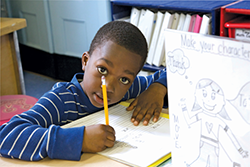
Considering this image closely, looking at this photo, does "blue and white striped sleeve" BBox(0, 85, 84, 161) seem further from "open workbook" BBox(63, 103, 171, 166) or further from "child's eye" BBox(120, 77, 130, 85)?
"child's eye" BBox(120, 77, 130, 85)

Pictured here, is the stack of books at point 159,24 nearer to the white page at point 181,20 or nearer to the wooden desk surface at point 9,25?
the white page at point 181,20

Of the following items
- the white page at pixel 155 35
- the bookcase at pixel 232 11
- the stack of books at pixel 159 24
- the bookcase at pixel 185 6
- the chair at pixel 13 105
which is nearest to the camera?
the chair at pixel 13 105

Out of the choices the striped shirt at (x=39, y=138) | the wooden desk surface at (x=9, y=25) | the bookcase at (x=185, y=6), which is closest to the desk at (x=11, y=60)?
the wooden desk surface at (x=9, y=25)

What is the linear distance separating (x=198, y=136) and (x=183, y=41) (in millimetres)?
172

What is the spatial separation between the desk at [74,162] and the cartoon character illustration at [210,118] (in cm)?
21

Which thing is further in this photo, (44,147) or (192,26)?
(192,26)

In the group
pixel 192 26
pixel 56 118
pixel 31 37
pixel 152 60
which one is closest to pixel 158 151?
pixel 56 118

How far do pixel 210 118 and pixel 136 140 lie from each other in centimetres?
29

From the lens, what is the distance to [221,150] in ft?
1.68

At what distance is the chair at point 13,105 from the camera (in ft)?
4.27

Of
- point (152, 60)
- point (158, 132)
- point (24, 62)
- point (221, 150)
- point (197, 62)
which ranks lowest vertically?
point (24, 62)

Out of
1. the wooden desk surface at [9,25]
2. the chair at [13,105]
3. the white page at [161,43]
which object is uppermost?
the wooden desk surface at [9,25]

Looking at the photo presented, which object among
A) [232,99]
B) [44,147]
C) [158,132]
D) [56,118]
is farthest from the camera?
[56,118]

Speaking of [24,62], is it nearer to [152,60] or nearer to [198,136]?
[152,60]
